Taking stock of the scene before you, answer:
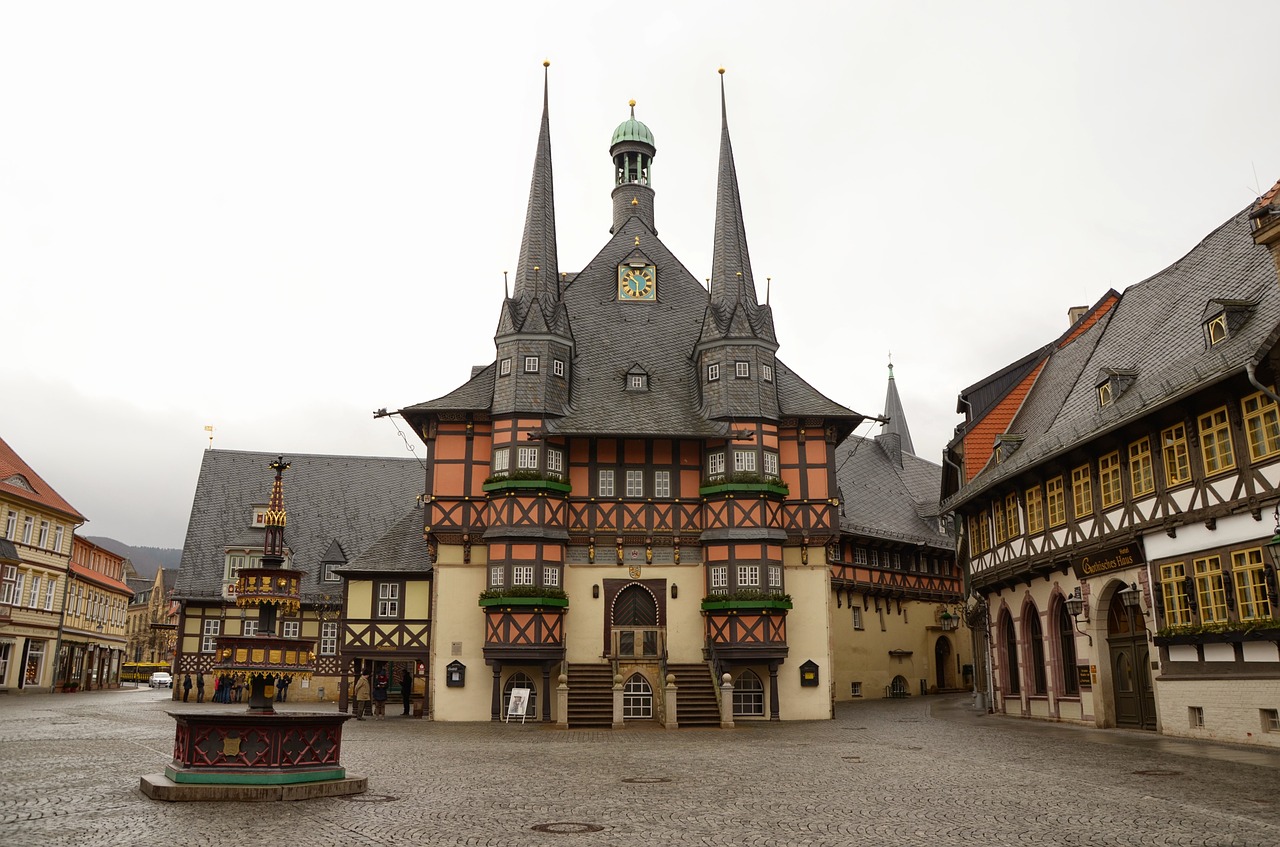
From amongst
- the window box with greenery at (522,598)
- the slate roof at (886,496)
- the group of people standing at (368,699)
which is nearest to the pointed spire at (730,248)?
the window box with greenery at (522,598)

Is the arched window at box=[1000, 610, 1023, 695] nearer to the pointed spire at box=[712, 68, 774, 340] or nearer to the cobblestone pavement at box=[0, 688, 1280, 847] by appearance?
the cobblestone pavement at box=[0, 688, 1280, 847]

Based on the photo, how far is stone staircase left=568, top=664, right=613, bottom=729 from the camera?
31.1 meters

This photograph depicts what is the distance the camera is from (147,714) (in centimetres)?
3409

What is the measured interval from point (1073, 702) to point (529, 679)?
16.0 meters

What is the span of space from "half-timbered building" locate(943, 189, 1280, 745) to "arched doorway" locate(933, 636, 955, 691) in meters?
21.6

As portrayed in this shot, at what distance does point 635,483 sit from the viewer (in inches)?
1410

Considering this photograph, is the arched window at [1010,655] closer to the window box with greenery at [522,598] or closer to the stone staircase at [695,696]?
the stone staircase at [695,696]

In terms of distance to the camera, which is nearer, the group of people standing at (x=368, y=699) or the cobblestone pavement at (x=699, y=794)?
the cobblestone pavement at (x=699, y=794)

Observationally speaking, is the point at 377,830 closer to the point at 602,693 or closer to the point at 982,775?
the point at 982,775

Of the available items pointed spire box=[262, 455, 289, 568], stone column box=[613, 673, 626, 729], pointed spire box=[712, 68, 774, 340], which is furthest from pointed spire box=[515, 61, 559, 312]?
pointed spire box=[262, 455, 289, 568]

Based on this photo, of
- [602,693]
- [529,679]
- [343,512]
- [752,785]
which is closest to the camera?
[752,785]

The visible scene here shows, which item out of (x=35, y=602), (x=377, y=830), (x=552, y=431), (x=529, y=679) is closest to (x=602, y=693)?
(x=529, y=679)

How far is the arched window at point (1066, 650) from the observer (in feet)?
94.2

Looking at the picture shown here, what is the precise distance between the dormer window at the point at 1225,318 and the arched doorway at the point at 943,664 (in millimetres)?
35936
